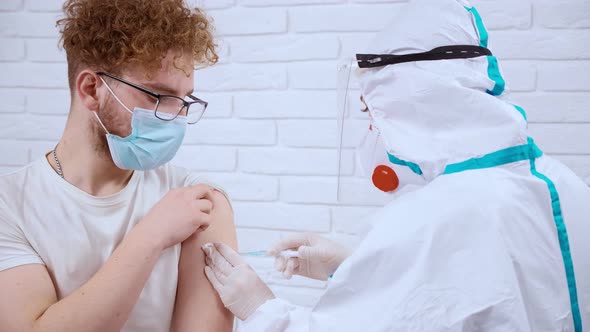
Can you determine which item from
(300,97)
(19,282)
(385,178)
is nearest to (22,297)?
(19,282)

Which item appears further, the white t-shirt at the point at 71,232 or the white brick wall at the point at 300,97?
the white brick wall at the point at 300,97

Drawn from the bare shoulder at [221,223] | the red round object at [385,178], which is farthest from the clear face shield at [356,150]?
the bare shoulder at [221,223]

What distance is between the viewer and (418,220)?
110cm

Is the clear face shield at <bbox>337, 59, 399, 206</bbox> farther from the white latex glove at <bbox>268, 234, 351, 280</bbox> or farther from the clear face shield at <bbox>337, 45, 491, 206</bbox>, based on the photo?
the white latex glove at <bbox>268, 234, 351, 280</bbox>

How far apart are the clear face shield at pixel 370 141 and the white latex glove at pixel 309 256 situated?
0.61 feet

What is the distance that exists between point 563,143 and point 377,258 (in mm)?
1005

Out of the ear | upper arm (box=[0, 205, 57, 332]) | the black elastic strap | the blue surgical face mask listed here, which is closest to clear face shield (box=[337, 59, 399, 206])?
the black elastic strap

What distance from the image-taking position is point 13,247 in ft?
3.91

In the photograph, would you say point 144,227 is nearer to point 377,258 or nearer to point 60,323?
point 60,323

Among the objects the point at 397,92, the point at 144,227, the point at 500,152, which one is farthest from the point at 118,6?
the point at 500,152

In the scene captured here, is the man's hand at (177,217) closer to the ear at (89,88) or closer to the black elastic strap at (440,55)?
the ear at (89,88)

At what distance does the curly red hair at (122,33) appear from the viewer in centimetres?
128

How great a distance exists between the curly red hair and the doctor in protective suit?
452 millimetres

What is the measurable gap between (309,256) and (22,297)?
70cm
